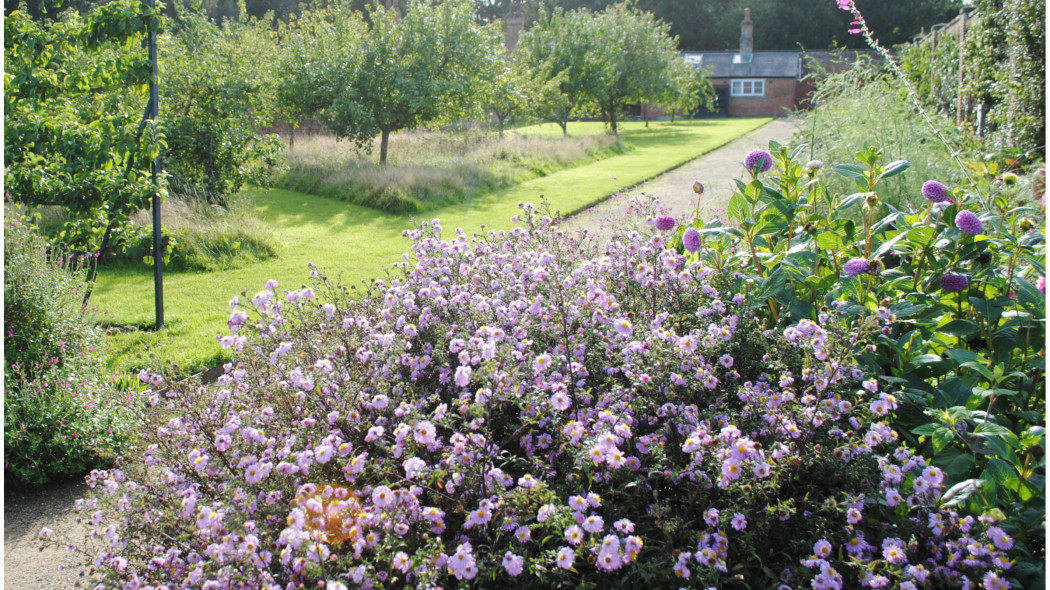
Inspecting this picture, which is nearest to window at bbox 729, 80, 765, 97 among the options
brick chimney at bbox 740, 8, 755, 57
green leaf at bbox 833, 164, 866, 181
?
brick chimney at bbox 740, 8, 755, 57

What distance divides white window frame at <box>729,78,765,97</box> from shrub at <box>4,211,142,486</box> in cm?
4563

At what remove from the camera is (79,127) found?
5.45 metres

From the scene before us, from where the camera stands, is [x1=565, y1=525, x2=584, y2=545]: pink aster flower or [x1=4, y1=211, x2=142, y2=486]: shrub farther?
[x1=4, y1=211, x2=142, y2=486]: shrub

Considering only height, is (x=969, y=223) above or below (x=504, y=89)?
below

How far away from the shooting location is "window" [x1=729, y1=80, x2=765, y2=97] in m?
44.8

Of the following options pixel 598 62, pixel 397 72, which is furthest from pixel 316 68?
pixel 598 62

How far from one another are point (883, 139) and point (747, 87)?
40.6 metres

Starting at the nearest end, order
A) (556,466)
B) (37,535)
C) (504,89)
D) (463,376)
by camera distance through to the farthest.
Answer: (463,376) < (556,466) < (37,535) < (504,89)

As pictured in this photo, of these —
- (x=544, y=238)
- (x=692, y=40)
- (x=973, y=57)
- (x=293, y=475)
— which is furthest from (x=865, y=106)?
(x=692, y=40)

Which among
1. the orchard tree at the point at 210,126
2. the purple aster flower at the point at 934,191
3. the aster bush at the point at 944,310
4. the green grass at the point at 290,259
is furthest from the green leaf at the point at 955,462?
the orchard tree at the point at 210,126

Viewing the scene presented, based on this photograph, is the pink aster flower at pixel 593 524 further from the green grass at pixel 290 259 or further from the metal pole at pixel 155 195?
the metal pole at pixel 155 195

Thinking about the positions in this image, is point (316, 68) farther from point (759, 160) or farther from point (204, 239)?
point (759, 160)

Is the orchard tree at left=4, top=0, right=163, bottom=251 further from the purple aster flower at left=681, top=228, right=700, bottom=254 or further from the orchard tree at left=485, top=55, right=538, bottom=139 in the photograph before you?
the orchard tree at left=485, top=55, right=538, bottom=139

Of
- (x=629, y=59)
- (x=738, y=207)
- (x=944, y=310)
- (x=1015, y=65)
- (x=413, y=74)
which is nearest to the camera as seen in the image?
(x=944, y=310)
